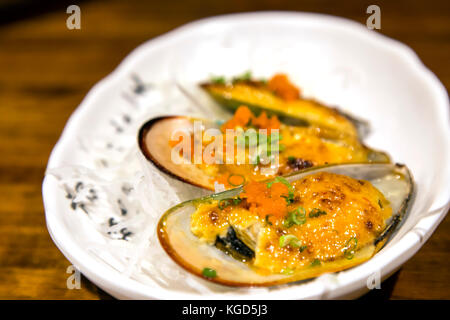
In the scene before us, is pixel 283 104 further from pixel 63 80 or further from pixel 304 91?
pixel 63 80

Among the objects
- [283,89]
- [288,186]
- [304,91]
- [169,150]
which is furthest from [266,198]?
[304,91]

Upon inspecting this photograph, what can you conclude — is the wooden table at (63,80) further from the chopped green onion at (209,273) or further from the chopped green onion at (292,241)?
the chopped green onion at (209,273)

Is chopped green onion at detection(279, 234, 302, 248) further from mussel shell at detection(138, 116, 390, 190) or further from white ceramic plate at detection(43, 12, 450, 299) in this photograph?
mussel shell at detection(138, 116, 390, 190)

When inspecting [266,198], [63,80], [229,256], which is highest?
[63,80]

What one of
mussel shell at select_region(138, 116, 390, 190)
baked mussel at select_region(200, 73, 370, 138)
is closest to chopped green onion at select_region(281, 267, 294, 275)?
mussel shell at select_region(138, 116, 390, 190)

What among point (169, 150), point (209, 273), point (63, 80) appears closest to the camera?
point (209, 273)
